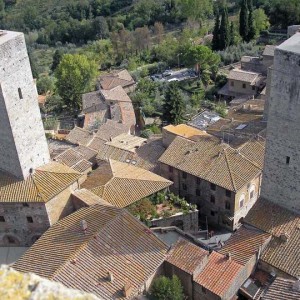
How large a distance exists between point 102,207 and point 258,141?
16.3 metres

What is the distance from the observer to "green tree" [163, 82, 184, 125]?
52.9 meters

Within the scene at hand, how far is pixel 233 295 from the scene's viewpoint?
2598cm

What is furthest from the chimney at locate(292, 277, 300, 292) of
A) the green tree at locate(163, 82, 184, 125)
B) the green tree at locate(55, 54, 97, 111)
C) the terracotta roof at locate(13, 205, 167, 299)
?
the green tree at locate(55, 54, 97, 111)

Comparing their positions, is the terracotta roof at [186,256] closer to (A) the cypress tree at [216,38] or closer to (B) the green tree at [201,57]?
(B) the green tree at [201,57]

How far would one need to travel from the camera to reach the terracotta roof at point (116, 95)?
57.3 m

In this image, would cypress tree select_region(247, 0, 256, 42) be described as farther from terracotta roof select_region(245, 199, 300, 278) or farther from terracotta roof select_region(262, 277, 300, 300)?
terracotta roof select_region(262, 277, 300, 300)

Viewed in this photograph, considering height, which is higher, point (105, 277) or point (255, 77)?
point (105, 277)

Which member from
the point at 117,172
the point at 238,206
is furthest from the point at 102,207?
the point at 238,206

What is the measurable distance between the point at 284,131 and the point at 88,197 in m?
13.3

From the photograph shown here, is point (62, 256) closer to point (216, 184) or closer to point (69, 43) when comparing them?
point (216, 184)

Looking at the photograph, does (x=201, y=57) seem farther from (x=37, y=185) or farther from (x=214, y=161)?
(x=37, y=185)

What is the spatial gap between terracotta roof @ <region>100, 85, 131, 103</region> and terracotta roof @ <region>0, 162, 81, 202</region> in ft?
88.8

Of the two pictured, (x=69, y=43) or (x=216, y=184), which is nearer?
(x=216, y=184)

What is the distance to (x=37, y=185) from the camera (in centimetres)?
2995
